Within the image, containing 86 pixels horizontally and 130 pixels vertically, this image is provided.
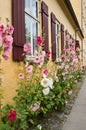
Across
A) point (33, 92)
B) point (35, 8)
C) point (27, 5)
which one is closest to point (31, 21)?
point (27, 5)

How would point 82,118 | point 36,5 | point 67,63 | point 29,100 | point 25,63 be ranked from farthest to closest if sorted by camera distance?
point 67,63, point 36,5, point 82,118, point 25,63, point 29,100

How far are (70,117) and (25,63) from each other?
1879 mm

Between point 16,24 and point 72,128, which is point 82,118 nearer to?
point 72,128

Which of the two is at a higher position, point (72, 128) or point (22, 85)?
point (22, 85)

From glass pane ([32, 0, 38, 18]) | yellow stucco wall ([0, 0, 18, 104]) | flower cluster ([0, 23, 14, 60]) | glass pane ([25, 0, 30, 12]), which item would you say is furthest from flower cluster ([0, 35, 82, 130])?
glass pane ([32, 0, 38, 18])

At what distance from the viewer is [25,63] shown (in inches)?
256

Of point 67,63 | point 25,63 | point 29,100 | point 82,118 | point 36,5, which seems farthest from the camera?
point 67,63

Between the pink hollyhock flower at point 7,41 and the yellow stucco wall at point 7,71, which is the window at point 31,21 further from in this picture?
the pink hollyhock flower at point 7,41

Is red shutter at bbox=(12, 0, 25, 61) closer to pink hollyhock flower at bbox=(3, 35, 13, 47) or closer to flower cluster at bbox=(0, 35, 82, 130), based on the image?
flower cluster at bbox=(0, 35, 82, 130)

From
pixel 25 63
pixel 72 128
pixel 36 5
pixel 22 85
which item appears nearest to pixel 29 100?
pixel 22 85

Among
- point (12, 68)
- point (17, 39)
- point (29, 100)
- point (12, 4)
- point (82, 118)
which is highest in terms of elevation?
point (12, 4)

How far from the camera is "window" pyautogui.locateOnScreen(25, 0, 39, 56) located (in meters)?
7.48

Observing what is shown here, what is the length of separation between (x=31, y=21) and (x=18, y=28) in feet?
5.60

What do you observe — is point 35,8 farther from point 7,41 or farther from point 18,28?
point 7,41
